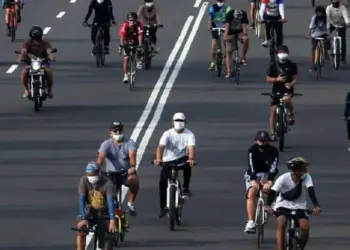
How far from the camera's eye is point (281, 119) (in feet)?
116

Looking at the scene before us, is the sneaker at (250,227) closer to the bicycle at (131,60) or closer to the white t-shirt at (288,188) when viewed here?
the white t-shirt at (288,188)

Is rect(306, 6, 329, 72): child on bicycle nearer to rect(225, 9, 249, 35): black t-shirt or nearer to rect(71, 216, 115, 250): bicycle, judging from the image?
rect(225, 9, 249, 35): black t-shirt

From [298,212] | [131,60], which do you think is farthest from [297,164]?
[131,60]

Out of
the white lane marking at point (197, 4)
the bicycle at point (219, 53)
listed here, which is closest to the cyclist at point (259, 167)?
the bicycle at point (219, 53)

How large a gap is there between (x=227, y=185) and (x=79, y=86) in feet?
37.1

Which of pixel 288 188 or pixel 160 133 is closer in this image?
pixel 288 188

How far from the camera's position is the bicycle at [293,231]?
2595 centimetres

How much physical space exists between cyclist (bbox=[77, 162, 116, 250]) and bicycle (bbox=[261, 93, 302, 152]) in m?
9.91

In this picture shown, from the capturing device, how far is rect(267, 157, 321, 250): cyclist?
85.6 feet

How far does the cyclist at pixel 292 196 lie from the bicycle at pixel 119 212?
2.13 meters

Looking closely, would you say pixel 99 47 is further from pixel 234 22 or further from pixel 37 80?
pixel 37 80

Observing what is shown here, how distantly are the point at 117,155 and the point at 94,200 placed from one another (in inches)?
101

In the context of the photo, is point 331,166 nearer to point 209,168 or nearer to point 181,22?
point 209,168

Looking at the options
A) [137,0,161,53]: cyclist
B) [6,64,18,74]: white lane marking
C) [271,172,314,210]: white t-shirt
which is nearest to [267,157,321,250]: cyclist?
[271,172,314,210]: white t-shirt
